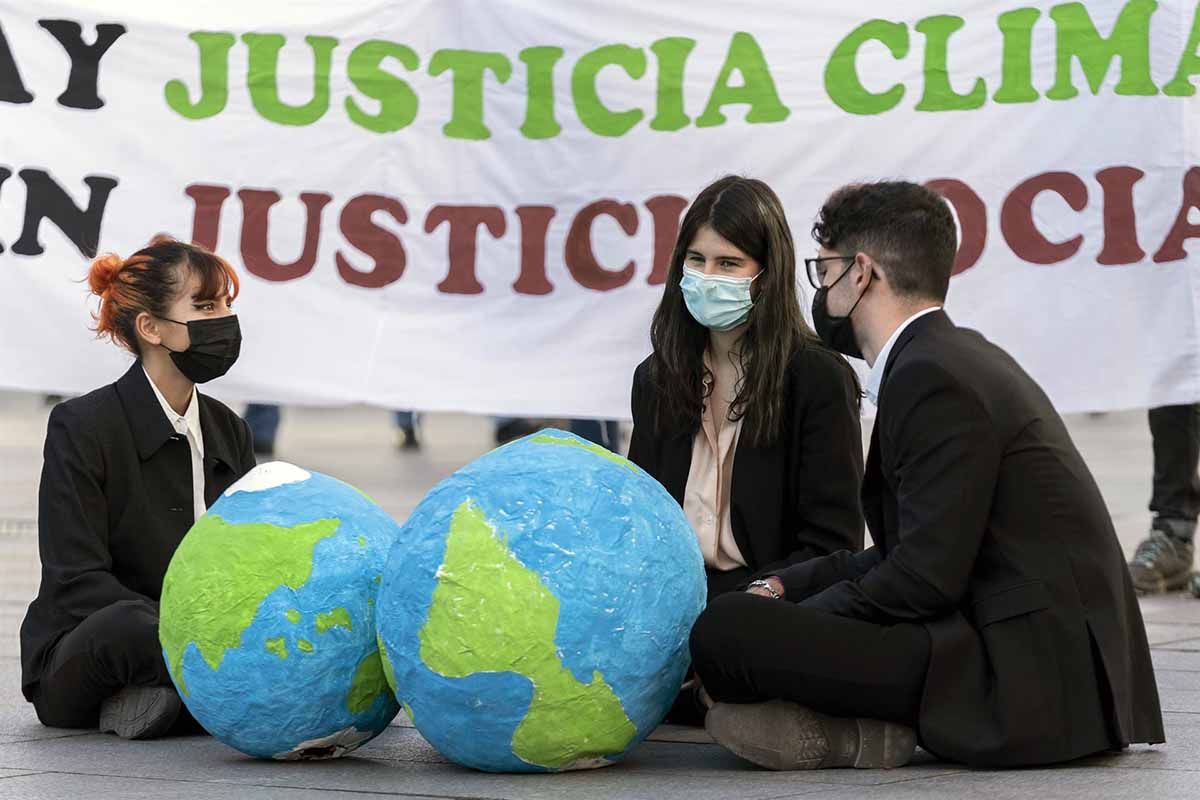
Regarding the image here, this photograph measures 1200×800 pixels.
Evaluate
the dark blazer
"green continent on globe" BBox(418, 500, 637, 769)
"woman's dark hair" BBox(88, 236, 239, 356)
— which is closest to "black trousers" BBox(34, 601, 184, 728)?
"woman's dark hair" BBox(88, 236, 239, 356)

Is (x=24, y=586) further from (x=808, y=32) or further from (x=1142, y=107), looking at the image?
(x=1142, y=107)

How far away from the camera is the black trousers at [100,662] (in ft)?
15.8

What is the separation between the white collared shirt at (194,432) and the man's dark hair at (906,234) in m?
1.95

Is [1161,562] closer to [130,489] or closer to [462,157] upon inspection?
[462,157]

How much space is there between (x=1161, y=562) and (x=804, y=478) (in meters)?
3.04

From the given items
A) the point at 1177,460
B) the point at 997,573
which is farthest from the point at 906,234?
the point at 1177,460

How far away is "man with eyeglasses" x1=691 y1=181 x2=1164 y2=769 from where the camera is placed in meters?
4.06

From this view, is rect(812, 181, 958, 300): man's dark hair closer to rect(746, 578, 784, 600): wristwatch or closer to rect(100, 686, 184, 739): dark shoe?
rect(746, 578, 784, 600): wristwatch

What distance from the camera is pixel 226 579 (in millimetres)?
4289

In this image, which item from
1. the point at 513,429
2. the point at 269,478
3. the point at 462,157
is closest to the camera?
the point at 269,478

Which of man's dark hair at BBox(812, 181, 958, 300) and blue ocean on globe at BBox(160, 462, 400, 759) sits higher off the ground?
man's dark hair at BBox(812, 181, 958, 300)

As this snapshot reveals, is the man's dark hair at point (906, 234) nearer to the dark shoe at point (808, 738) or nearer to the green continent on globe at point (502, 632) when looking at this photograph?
the dark shoe at point (808, 738)

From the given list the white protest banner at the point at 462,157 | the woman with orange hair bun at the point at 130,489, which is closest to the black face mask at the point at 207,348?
the woman with orange hair bun at the point at 130,489

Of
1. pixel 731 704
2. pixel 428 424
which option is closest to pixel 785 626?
pixel 731 704
